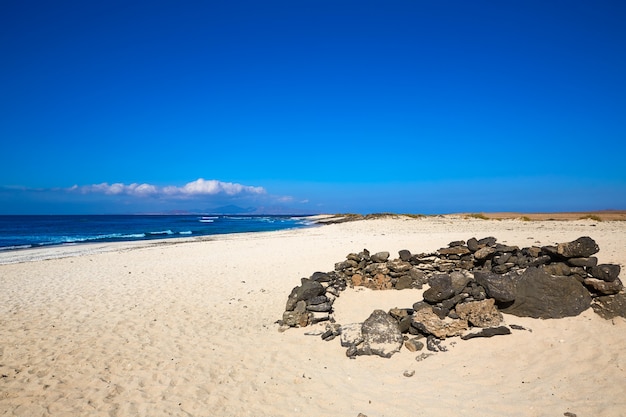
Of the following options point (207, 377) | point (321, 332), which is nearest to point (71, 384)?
point (207, 377)

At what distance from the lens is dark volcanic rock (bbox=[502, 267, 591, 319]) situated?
8.38 meters

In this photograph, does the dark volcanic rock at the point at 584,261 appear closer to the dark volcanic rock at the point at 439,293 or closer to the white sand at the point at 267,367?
the white sand at the point at 267,367

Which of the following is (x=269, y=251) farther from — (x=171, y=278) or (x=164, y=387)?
(x=164, y=387)

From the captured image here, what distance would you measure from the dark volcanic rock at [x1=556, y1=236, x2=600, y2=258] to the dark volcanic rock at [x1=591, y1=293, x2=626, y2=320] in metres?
1.14

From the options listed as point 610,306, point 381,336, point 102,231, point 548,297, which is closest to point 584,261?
point 610,306

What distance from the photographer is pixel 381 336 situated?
8.11 m

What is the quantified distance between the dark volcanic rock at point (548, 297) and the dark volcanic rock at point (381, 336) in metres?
3.05

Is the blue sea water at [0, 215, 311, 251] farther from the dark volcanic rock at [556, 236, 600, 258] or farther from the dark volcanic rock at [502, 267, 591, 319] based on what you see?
the dark volcanic rock at [556, 236, 600, 258]

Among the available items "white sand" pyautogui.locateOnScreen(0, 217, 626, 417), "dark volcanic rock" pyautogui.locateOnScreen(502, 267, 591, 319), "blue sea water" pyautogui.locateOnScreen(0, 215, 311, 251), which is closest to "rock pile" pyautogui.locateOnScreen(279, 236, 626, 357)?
"dark volcanic rock" pyautogui.locateOnScreen(502, 267, 591, 319)

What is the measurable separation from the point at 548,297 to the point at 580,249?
1732mm

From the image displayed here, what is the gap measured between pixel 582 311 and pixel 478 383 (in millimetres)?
4071

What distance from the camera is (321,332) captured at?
367 inches

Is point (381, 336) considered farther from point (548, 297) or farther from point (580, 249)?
point (580, 249)

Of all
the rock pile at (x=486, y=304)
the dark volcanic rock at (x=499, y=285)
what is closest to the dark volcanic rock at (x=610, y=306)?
the rock pile at (x=486, y=304)
